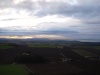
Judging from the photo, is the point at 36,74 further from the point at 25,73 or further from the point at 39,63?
the point at 39,63

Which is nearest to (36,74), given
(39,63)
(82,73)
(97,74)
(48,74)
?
(48,74)

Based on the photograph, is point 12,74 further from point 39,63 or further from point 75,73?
point 39,63

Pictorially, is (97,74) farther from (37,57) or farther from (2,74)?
(37,57)

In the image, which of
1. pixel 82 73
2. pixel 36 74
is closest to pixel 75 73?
pixel 82 73

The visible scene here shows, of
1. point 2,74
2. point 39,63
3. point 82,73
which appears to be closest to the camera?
point 2,74

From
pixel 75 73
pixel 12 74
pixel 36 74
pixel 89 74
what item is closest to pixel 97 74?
pixel 89 74

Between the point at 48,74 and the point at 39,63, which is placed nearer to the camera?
the point at 48,74

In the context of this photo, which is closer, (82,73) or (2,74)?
(2,74)

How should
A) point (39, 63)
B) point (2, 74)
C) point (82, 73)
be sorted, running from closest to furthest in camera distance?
point (2, 74)
point (82, 73)
point (39, 63)
